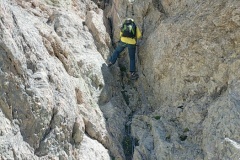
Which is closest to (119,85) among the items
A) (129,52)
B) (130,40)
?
(129,52)

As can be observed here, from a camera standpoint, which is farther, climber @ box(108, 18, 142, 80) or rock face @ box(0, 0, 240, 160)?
climber @ box(108, 18, 142, 80)

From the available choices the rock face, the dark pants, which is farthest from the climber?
the rock face

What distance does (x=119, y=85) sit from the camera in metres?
17.4

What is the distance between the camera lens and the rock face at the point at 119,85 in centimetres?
1170

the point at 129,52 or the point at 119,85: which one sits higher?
the point at 129,52

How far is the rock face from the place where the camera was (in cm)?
1170

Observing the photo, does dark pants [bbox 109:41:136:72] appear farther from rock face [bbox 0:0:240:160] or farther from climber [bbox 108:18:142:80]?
rock face [bbox 0:0:240:160]

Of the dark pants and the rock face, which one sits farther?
the dark pants

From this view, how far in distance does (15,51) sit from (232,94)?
8132 millimetres

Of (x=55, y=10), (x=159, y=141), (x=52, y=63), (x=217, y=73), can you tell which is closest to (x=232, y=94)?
(x=217, y=73)

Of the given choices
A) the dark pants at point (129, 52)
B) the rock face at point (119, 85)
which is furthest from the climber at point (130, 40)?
the rock face at point (119, 85)

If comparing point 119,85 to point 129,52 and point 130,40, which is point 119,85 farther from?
point 130,40

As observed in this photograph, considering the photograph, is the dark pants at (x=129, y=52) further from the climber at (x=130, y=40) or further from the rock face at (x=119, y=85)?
the rock face at (x=119, y=85)

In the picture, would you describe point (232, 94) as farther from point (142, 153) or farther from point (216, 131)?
point (142, 153)
